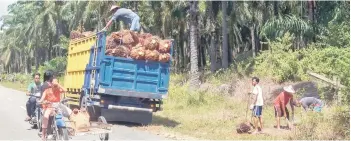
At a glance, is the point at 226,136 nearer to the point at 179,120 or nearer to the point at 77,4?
the point at 179,120

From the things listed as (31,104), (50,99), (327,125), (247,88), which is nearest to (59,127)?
(50,99)

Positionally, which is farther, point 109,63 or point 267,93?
point 267,93

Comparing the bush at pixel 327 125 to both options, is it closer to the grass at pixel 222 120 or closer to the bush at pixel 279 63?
the grass at pixel 222 120

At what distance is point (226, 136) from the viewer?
12.3m

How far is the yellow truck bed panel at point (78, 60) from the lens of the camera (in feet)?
49.7

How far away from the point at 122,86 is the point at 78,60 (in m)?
2.80

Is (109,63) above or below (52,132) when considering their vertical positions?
above

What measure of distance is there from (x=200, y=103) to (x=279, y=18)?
9.98 metres

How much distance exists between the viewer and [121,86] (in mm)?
13930

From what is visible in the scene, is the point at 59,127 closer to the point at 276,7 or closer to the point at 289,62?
the point at 289,62

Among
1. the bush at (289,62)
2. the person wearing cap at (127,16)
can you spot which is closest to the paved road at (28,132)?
the person wearing cap at (127,16)

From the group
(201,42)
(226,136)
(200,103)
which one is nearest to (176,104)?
(200,103)

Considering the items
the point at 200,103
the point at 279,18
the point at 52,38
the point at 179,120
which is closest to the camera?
the point at 179,120

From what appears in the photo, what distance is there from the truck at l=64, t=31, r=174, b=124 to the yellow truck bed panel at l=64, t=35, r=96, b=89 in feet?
0.93
